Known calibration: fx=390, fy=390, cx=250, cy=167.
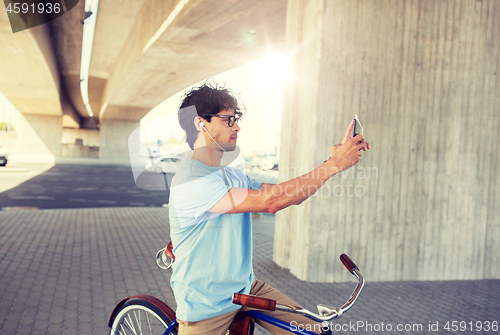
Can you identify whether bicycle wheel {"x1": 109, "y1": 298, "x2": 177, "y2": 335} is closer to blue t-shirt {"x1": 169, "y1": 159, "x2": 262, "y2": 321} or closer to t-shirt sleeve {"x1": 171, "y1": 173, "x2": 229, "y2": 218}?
blue t-shirt {"x1": 169, "y1": 159, "x2": 262, "y2": 321}

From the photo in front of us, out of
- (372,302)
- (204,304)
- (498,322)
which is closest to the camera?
(204,304)

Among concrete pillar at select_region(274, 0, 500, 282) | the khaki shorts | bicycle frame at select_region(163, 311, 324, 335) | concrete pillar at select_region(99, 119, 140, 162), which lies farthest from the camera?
concrete pillar at select_region(99, 119, 140, 162)

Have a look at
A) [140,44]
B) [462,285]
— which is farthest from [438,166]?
[140,44]

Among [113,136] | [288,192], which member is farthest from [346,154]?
[113,136]

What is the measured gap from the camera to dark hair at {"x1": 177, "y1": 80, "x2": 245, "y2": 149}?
1.81m

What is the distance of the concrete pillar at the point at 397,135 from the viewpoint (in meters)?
5.10

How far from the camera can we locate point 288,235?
5590 mm

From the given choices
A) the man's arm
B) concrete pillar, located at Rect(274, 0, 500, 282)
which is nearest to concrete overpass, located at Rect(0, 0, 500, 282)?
concrete pillar, located at Rect(274, 0, 500, 282)

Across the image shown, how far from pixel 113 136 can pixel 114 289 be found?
151 ft

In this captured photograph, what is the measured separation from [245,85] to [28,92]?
106ft

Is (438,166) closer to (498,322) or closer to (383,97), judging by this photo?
(383,97)

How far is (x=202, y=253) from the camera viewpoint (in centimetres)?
166

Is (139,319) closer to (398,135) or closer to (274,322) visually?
(274,322)

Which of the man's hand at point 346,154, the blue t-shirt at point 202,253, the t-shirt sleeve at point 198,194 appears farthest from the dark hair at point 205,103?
the man's hand at point 346,154
